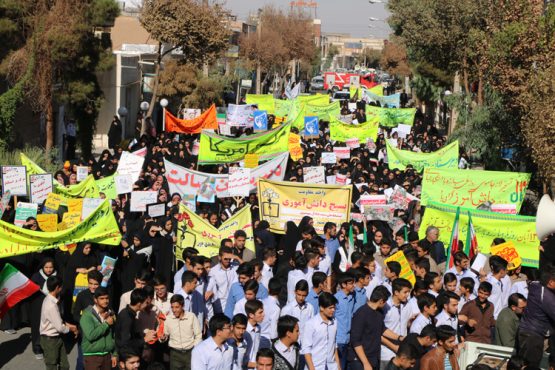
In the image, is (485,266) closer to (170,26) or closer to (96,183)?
(96,183)

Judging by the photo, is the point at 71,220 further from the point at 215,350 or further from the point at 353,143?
the point at 353,143

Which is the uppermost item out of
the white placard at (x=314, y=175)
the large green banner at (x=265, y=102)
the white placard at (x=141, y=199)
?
the white placard at (x=141, y=199)

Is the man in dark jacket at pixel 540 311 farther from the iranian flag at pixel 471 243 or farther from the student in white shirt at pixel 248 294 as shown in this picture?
the iranian flag at pixel 471 243

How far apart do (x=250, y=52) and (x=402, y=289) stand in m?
58.5

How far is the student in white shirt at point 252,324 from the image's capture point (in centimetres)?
893

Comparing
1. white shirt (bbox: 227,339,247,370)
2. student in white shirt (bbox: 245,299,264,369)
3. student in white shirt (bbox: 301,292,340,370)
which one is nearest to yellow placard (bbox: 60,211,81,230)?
student in white shirt (bbox: 245,299,264,369)

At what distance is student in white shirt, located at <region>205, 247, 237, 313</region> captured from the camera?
11018mm

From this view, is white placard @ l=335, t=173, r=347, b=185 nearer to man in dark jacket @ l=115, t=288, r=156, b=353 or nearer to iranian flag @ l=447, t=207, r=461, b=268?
iranian flag @ l=447, t=207, r=461, b=268

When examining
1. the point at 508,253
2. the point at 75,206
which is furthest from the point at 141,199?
the point at 508,253

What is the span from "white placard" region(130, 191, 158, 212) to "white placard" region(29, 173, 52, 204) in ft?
4.28

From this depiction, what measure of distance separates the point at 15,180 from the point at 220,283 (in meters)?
5.77

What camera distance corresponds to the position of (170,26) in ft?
108

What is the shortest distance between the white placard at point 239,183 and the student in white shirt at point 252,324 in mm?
7774

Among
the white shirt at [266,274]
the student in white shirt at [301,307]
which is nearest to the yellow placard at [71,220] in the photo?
the white shirt at [266,274]
